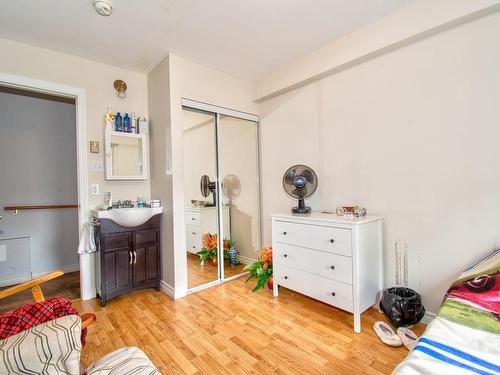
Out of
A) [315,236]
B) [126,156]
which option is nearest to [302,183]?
[315,236]

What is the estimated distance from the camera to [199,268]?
285 centimetres

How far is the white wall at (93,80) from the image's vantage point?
7.13 ft

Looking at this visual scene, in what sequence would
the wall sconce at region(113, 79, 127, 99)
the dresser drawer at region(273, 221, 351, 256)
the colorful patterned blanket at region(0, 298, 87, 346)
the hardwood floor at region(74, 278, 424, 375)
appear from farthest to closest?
the wall sconce at region(113, 79, 127, 99), the dresser drawer at region(273, 221, 351, 256), the hardwood floor at region(74, 278, 424, 375), the colorful patterned blanket at region(0, 298, 87, 346)

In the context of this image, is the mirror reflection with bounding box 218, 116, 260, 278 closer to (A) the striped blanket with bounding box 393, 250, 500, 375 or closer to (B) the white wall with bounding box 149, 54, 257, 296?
(B) the white wall with bounding box 149, 54, 257, 296

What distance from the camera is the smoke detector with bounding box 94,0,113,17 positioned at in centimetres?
171

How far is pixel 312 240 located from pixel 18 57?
3085 millimetres

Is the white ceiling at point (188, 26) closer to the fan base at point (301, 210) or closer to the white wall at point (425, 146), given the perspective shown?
the white wall at point (425, 146)

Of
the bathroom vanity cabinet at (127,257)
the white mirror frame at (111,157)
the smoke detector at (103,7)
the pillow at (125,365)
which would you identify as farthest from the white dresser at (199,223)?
the smoke detector at (103,7)

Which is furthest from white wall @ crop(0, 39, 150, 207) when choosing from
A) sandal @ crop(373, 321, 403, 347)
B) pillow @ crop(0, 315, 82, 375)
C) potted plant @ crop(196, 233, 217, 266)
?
sandal @ crop(373, 321, 403, 347)

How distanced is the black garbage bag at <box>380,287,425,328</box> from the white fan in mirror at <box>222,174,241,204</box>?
1.93 metres

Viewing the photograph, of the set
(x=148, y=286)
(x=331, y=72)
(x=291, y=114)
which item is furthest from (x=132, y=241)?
(x=331, y=72)

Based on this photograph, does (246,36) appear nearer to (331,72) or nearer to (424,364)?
(331,72)

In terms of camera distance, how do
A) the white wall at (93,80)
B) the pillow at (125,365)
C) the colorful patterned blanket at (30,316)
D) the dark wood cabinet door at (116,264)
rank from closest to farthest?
the pillow at (125,365) → the colorful patterned blanket at (30,316) → the white wall at (93,80) → the dark wood cabinet door at (116,264)

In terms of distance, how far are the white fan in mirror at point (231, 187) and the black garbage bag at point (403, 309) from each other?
193 cm
